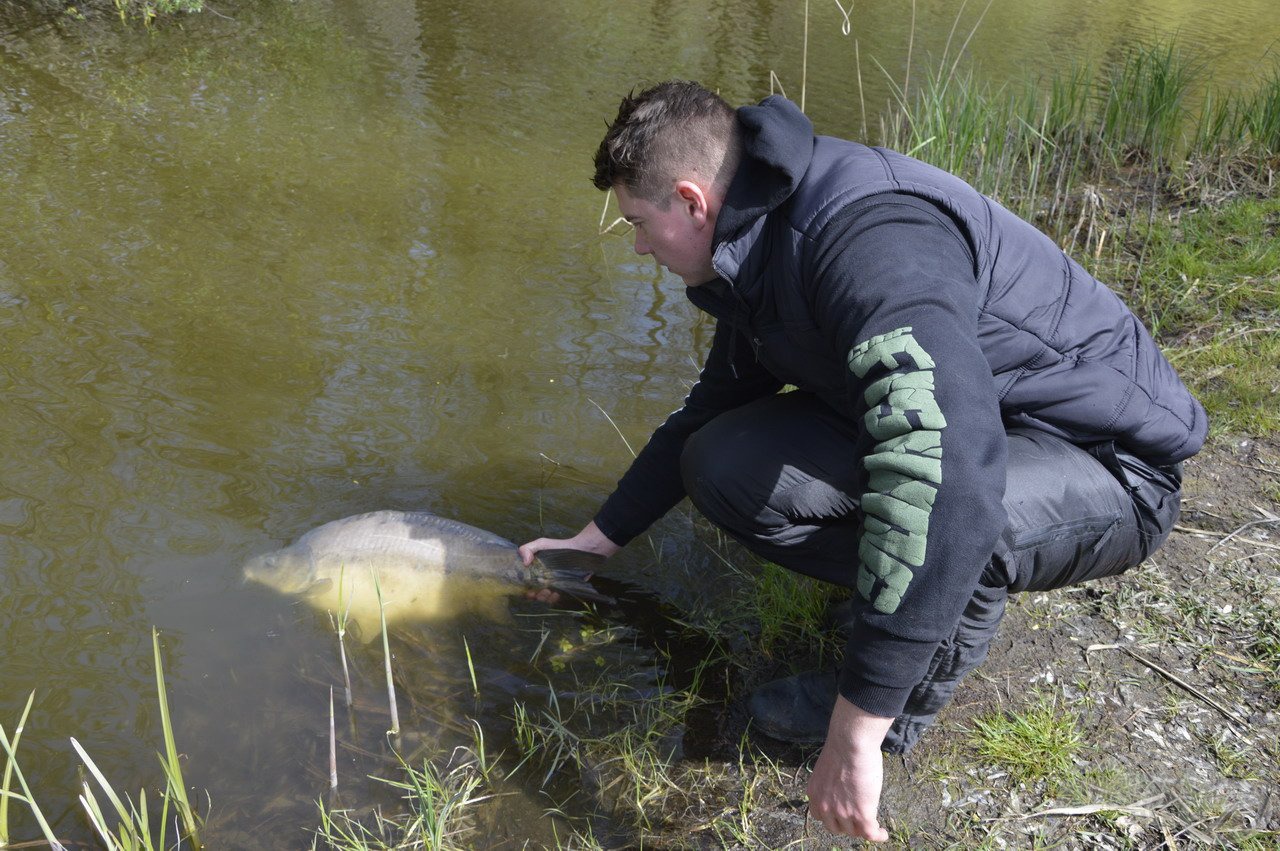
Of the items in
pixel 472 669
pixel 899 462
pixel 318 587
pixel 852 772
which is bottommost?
pixel 318 587

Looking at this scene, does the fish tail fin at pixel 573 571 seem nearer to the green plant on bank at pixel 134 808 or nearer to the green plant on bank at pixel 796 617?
the green plant on bank at pixel 796 617

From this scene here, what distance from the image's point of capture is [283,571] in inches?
136

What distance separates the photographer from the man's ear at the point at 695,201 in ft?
7.72

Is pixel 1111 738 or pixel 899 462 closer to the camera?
pixel 899 462

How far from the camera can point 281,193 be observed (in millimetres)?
6371

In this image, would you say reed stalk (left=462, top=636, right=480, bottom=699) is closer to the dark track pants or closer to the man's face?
the dark track pants

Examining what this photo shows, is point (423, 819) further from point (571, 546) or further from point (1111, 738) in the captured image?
point (1111, 738)

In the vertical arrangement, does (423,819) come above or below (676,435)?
below

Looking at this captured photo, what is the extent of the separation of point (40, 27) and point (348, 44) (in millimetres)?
2732

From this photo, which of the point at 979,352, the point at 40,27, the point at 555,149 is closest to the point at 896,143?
the point at 555,149

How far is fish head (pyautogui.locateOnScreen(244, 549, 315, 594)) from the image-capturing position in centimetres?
343

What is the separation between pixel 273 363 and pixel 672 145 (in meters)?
2.95

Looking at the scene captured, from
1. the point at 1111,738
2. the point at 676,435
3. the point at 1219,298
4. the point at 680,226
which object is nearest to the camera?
the point at 680,226

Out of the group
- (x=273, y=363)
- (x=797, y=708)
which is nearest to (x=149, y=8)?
(x=273, y=363)
